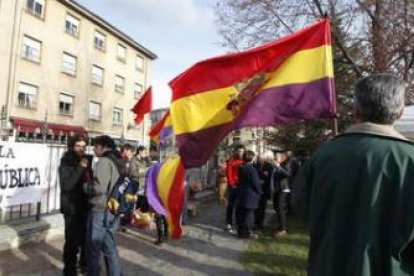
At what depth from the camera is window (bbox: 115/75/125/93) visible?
44.3 metres

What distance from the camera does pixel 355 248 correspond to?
2307 millimetres

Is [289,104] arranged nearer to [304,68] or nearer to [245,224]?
[304,68]

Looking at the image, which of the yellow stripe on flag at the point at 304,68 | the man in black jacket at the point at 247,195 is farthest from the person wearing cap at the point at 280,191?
the yellow stripe on flag at the point at 304,68

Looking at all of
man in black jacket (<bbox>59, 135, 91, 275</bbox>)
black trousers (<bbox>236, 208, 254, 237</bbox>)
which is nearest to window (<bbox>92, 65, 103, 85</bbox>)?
black trousers (<bbox>236, 208, 254, 237</bbox>)

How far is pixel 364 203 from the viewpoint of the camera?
230 cm

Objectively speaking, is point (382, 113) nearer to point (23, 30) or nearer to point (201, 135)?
point (201, 135)

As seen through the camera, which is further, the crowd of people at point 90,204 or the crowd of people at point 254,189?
the crowd of people at point 254,189

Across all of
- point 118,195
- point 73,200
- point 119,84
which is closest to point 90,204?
point 118,195

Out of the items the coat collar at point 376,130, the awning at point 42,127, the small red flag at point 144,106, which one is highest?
the awning at point 42,127

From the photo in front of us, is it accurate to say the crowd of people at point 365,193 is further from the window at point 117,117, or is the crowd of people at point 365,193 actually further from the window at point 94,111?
the window at point 117,117

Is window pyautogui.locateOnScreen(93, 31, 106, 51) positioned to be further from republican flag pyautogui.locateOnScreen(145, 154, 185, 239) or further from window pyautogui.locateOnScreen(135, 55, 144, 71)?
republican flag pyautogui.locateOnScreen(145, 154, 185, 239)

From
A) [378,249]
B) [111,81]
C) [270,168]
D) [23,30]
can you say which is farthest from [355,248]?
[111,81]

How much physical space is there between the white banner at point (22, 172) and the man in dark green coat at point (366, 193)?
21.8ft

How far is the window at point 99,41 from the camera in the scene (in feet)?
134
